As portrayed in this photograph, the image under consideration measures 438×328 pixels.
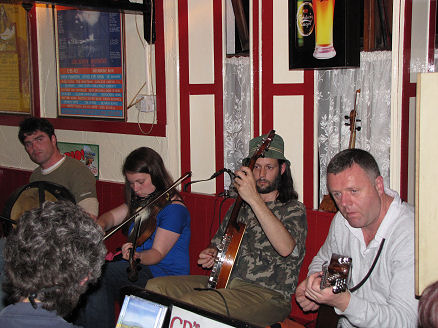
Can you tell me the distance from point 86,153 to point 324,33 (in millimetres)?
2230

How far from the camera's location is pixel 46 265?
59.4 inches

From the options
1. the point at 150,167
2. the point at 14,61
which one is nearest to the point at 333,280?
the point at 150,167

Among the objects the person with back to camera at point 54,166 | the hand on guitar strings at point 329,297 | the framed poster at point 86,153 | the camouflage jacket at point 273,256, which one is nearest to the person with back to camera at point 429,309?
the hand on guitar strings at point 329,297

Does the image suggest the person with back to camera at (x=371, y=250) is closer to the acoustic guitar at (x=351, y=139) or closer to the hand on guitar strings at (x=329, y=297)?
the hand on guitar strings at (x=329, y=297)

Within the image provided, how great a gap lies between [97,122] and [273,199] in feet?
6.25

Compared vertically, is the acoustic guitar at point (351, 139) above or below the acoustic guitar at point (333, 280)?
above

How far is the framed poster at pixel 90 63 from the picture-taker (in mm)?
4059

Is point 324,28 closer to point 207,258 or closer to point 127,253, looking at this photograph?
point 207,258

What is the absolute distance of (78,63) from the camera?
4328 mm

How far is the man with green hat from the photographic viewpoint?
2588 mm

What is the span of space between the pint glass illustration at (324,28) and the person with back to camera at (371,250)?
0.95 metres

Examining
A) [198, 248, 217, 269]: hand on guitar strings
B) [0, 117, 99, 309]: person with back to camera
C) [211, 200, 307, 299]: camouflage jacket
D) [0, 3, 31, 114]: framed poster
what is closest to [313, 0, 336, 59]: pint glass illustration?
[211, 200, 307, 299]: camouflage jacket

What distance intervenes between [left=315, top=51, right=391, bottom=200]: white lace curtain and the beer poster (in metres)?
0.14

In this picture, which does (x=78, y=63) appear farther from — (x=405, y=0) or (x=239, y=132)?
(x=405, y=0)
